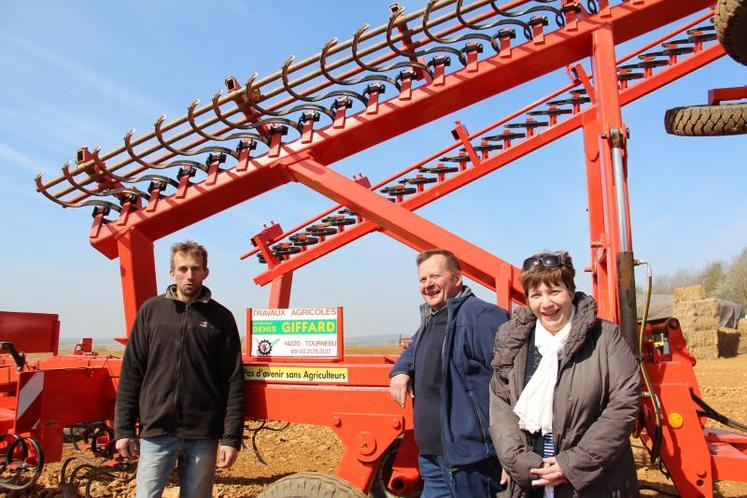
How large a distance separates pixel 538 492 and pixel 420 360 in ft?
2.42

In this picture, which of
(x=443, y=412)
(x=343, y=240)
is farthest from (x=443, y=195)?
(x=443, y=412)

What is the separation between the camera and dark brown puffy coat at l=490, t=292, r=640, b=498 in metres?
2.06

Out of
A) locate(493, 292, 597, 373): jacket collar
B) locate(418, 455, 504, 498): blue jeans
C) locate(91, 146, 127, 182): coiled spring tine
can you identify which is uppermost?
locate(91, 146, 127, 182): coiled spring tine

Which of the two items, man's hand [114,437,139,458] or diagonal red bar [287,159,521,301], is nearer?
man's hand [114,437,139,458]

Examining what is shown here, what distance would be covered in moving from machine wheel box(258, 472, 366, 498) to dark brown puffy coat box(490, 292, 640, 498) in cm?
113

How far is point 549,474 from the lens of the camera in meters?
2.12

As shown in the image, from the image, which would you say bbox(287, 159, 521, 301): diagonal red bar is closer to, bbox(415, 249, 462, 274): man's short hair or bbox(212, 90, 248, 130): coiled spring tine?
bbox(212, 90, 248, 130): coiled spring tine

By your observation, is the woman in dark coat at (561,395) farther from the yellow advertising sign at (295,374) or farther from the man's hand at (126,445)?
the man's hand at (126,445)

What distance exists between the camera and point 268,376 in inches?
143

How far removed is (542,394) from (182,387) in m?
1.91

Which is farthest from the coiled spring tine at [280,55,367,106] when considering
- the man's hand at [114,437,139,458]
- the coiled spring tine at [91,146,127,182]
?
the man's hand at [114,437,139,458]

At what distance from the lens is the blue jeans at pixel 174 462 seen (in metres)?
3.15

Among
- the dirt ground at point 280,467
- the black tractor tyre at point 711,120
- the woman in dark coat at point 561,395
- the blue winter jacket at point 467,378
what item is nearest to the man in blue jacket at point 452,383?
the blue winter jacket at point 467,378

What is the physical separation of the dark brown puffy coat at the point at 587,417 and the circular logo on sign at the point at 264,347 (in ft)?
5.85
